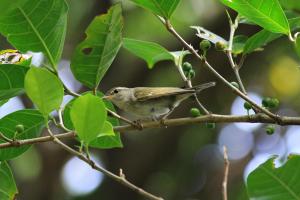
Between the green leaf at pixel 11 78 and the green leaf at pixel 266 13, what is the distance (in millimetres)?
878

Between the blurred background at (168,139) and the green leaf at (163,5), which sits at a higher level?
the green leaf at (163,5)

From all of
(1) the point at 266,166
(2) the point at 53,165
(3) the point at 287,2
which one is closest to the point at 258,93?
(2) the point at 53,165

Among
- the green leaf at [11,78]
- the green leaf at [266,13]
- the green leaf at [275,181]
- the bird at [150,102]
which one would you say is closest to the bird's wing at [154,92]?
the bird at [150,102]

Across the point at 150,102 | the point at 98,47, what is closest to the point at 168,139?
the point at 150,102

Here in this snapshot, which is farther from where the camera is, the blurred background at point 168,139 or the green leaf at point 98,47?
the blurred background at point 168,139

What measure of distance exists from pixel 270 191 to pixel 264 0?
0.80 m

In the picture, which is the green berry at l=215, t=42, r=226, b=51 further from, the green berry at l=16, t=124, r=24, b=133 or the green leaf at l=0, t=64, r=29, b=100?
the green berry at l=16, t=124, r=24, b=133

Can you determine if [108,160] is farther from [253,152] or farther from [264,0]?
[264,0]

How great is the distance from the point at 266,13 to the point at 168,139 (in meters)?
5.22

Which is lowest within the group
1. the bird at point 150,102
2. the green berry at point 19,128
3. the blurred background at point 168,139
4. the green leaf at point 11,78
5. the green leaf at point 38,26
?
the blurred background at point 168,139

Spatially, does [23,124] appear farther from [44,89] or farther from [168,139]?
[168,139]

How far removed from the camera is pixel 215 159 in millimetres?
7914

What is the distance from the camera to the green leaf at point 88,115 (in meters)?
1.93

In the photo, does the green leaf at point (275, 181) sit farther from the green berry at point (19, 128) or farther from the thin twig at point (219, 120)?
the green berry at point (19, 128)
